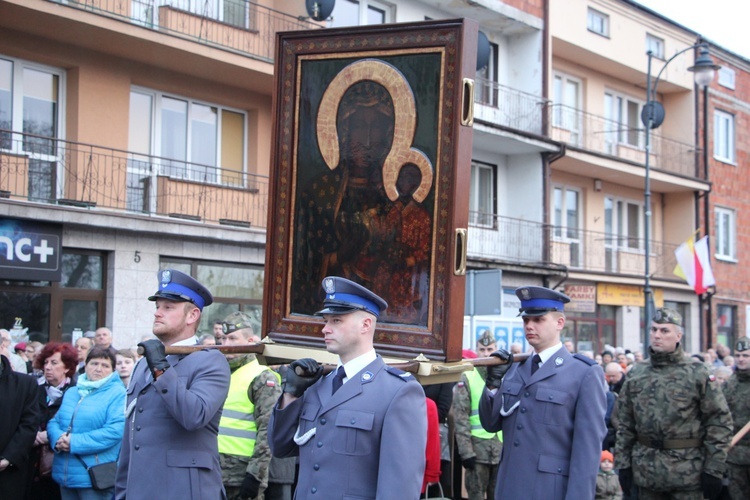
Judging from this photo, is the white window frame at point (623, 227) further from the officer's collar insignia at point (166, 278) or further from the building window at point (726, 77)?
the officer's collar insignia at point (166, 278)

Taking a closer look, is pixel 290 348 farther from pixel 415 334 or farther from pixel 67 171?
pixel 67 171

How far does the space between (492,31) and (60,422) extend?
720 inches

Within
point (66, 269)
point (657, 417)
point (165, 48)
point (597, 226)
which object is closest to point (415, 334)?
point (657, 417)

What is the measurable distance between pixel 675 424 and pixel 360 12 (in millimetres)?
14334

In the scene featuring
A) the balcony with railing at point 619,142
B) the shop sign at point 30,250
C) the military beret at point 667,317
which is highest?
the balcony with railing at point 619,142

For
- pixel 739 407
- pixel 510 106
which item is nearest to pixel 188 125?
pixel 510 106

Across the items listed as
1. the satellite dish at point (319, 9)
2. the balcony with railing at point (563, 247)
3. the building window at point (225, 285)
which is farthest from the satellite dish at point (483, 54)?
the building window at point (225, 285)

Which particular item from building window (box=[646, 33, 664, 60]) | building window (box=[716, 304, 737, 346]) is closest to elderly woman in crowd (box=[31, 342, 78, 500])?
building window (box=[646, 33, 664, 60])

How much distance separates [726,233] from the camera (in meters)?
30.6

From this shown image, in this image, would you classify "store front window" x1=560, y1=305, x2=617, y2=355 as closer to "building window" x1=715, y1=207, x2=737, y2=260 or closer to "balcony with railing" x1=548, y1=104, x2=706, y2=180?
"balcony with railing" x1=548, y1=104, x2=706, y2=180

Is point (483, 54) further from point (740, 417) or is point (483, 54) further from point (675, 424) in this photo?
point (675, 424)

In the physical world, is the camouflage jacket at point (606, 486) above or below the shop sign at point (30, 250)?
below

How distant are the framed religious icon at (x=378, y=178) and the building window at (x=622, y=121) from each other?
21.7m

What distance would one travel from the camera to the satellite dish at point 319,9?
1738cm
